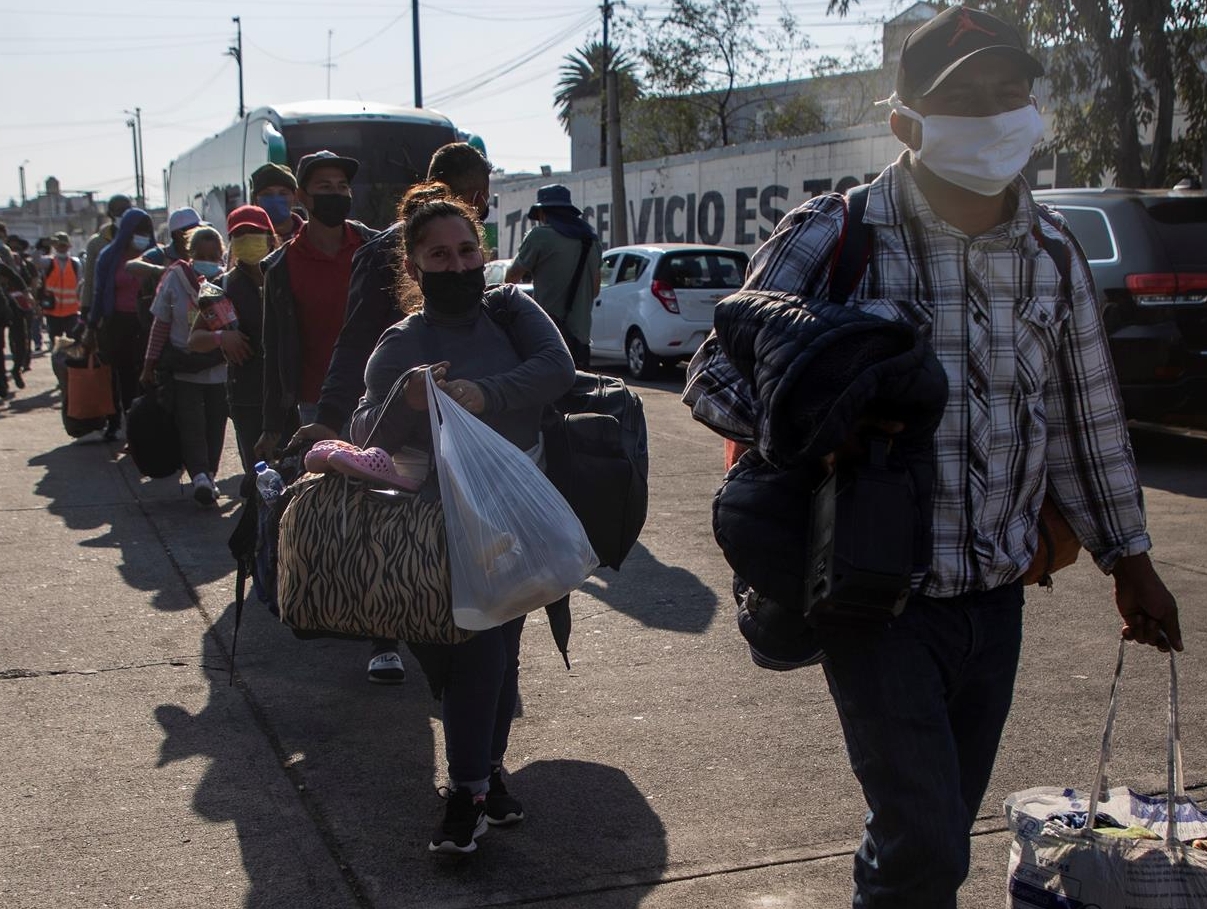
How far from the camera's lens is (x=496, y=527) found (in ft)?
10.8

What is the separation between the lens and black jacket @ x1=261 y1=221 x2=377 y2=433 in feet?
17.4

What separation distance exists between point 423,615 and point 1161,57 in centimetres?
1274

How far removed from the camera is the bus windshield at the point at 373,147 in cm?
1645

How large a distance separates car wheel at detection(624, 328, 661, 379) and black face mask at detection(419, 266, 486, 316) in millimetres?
12715

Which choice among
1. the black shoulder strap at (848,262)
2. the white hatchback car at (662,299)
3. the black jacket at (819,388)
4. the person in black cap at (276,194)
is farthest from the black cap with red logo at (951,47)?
the white hatchback car at (662,299)

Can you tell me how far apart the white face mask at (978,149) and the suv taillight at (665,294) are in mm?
13549

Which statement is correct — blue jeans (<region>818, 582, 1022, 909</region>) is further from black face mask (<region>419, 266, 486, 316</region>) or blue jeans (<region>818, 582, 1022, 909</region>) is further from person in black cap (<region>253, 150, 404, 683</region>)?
person in black cap (<region>253, 150, 404, 683</region>)

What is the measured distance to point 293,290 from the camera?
17.5 ft

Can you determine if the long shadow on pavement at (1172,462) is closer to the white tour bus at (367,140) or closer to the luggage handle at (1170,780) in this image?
the luggage handle at (1170,780)

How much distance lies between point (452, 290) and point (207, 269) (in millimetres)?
5263

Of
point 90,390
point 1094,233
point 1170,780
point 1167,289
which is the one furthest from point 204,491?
point 1170,780

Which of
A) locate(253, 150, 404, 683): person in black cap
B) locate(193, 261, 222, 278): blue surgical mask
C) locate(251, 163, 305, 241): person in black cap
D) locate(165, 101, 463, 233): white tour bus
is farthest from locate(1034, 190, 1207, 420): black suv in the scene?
locate(165, 101, 463, 233): white tour bus

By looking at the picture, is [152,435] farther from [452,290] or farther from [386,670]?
[452,290]

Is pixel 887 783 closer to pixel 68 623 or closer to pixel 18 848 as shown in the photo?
pixel 18 848
